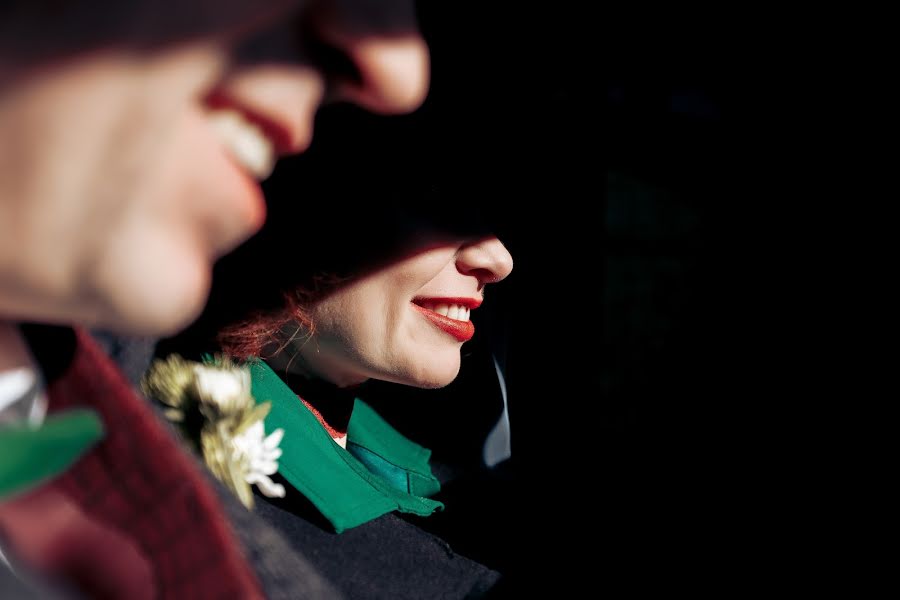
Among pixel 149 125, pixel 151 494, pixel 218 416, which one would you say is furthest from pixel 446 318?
pixel 149 125

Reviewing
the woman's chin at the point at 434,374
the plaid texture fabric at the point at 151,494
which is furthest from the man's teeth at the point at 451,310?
the plaid texture fabric at the point at 151,494

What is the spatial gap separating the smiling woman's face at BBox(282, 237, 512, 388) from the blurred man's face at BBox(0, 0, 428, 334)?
57 cm

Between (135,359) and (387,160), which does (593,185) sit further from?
(135,359)

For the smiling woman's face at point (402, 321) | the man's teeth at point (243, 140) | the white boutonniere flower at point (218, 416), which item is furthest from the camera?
the smiling woman's face at point (402, 321)

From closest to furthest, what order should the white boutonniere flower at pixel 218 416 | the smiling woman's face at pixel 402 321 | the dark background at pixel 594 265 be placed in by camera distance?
the white boutonniere flower at pixel 218 416, the smiling woman's face at pixel 402 321, the dark background at pixel 594 265

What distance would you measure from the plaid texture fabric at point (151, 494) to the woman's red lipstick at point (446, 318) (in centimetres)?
64

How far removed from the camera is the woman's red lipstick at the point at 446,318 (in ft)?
4.17

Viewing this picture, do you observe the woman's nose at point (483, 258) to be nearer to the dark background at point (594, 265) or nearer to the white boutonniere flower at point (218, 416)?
the dark background at point (594, 265)

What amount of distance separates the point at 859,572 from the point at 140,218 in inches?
105

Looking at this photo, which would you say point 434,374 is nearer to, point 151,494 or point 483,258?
point 483,258

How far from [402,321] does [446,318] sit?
0.15m

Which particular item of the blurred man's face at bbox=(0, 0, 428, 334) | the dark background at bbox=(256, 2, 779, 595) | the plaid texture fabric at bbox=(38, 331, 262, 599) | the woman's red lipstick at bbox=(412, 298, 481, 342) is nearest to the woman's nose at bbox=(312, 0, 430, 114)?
the blurred man's face at bbox=(0, 0, 428, 334)

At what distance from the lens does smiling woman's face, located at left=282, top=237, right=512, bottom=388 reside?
1.18 meters

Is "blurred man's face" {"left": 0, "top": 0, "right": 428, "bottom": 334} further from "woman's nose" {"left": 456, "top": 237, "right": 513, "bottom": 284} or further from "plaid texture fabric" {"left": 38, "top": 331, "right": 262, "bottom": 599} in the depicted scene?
"woman's nose" {"left": 456, "top": 237, "right": 513, "bottom": 284}
